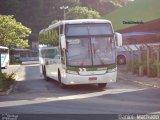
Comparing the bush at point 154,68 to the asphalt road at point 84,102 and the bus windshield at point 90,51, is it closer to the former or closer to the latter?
the asphalt road at point 84,102

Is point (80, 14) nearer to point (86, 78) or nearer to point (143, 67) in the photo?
point (143, 67)

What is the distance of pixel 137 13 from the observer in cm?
4622

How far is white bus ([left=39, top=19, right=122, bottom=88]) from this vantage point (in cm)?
2083

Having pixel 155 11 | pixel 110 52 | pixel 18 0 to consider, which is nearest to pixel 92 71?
pixel 110 52

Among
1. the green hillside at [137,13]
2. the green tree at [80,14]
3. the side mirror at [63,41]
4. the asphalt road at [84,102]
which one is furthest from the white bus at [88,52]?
the green tree at [80,14]

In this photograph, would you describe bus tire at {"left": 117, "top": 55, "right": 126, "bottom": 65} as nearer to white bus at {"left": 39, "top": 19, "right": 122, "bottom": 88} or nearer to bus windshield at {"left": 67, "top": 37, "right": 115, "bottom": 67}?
white bus at {"left": 39, "top": 19, "right": 122, "bottom": 88}

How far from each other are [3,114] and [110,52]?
8.94m

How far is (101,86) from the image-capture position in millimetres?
22781

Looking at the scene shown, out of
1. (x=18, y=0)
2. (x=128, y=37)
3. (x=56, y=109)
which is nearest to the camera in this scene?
(x=56, y=109)

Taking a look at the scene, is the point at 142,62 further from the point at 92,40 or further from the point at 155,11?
the point at 155,11

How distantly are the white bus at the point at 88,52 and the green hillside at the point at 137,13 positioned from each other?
22.3 metres

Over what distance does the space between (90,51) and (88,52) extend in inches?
3.8

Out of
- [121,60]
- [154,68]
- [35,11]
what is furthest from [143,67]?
[35,11]

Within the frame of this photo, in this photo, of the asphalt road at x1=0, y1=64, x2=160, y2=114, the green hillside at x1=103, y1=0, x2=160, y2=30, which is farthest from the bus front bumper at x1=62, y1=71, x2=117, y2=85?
the green hillside at x1=103, y1=0, x2=160, y2=30
